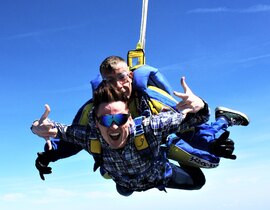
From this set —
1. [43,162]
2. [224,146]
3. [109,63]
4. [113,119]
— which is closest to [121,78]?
[109,63]

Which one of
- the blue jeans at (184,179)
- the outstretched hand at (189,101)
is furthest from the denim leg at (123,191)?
the outstretched hand at (189,101)

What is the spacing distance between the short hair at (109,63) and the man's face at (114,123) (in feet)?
1.16

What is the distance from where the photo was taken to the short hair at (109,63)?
15.3ft

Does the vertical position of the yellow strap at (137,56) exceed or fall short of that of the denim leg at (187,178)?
it exceeds it

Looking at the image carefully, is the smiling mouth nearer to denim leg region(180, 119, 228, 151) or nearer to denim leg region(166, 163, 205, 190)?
denim leg region(180, 119, 228, 151)

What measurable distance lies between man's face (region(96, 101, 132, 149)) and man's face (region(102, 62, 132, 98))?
0.52ft

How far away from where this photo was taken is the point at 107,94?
181 inches

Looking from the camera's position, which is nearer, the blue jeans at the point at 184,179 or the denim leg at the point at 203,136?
the denim leg at the point at 203,136

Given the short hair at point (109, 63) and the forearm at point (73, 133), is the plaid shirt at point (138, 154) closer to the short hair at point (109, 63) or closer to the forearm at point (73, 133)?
the forearm at point (73, 133)

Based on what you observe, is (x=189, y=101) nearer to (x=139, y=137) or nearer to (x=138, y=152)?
(x=139, y=137)

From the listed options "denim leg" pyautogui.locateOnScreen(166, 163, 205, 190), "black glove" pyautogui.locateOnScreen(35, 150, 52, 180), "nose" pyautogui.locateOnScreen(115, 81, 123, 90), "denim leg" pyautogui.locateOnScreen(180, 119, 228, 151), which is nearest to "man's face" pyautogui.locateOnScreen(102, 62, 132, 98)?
"nose" pyautogui.locateOnScreen(115, 81, 123, 90)

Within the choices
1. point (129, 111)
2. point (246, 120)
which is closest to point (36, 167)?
point (129, 111)

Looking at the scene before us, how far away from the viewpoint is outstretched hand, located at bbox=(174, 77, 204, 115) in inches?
164

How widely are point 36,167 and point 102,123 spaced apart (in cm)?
124
